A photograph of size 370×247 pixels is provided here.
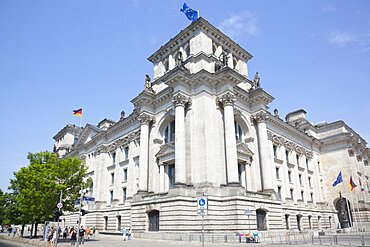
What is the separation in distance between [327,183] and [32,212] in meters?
53.2

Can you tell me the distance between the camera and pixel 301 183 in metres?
51.3

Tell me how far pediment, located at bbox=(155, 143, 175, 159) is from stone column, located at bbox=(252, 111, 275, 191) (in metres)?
12.2

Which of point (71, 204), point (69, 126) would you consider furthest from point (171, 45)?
point (69, 126)

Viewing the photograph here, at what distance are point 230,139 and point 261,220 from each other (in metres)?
10.1

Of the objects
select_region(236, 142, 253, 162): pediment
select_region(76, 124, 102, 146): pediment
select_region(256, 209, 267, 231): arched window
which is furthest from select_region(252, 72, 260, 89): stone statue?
select_region(76, 124, 102, 146): pediment

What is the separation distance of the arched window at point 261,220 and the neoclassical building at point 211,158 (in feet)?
0.39

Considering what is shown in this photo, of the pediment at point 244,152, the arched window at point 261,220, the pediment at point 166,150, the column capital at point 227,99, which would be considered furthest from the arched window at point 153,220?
the column capital at point 227,99

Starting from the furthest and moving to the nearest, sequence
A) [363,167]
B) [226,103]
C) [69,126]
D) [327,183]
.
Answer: [69,126] → [363,167] → [327,183] → [226,103]

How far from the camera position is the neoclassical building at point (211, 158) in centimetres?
3148

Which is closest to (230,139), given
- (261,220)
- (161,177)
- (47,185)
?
(261,220)

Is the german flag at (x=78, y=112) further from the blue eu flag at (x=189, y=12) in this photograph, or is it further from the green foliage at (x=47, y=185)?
the blue eu flag at (x=189, y=12)

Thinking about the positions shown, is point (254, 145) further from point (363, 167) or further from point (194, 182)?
point (363, 167)

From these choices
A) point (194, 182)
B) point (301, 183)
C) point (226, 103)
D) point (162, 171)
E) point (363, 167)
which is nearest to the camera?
point (194, 182)

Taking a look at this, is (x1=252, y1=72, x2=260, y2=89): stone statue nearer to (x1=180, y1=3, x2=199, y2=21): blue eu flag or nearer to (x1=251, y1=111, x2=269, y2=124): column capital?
(x1=251, y1=111, x2=269, y2=124): column capital
